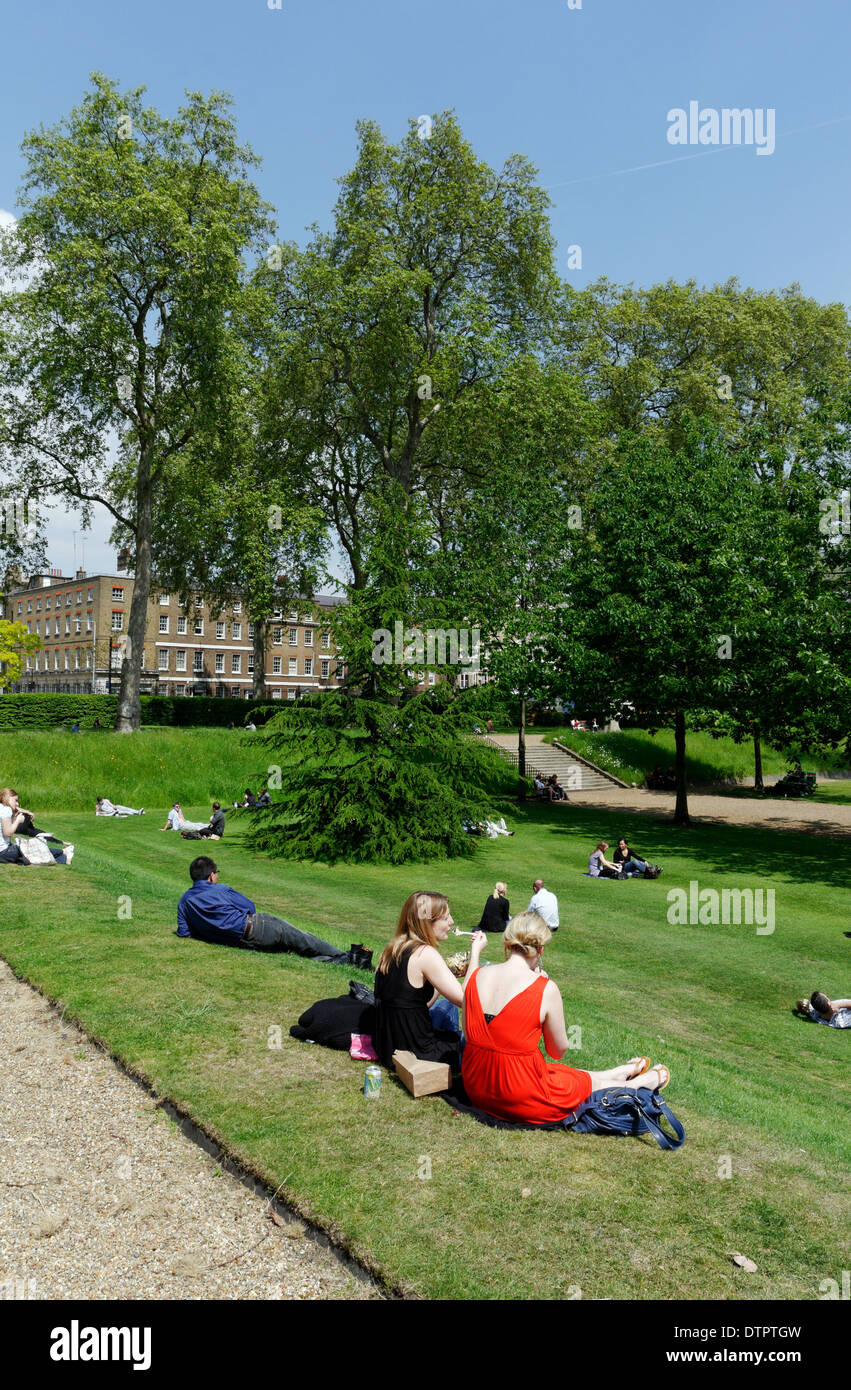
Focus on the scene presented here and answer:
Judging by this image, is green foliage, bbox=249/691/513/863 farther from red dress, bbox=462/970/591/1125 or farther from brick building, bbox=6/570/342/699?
brick building, bbox=6/570/342/699

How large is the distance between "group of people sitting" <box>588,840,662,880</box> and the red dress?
16402mm

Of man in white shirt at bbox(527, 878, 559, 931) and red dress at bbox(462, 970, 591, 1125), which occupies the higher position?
red dress at bbox(462, 970, 591, 1125)

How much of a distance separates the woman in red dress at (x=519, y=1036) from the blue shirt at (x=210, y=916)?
5.51 metres

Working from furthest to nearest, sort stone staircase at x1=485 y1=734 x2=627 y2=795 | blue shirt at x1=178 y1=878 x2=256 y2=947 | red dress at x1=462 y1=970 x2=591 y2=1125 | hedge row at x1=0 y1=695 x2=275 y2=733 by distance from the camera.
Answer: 1. stone staircase at x1=485 y1=734 x2=627 y2=795
2. hedge row at x1=0 y1=695 x2=275 y2=733
3. blue shirt at x1=178 y1=878 x2=256 y2=947
4. red dress at x1=462 y1=970 x2=591 y2=1125

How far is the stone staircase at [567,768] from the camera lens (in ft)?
159

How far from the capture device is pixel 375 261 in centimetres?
3744

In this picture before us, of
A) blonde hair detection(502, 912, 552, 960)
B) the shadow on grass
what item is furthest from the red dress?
the shadow on grass

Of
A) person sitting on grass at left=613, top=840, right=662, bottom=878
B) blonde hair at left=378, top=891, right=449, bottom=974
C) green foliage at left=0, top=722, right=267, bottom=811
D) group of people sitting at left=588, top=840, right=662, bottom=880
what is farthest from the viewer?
green foliage at left=0, top=722, right=267, bottom=811

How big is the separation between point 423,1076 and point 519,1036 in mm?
1010

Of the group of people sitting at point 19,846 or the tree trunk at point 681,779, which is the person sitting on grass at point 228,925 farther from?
the tree trunk at point 681,779

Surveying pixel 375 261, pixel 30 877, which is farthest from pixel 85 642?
pixel 30 877

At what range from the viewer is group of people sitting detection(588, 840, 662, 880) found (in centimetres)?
2225

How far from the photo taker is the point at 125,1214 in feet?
17.0
